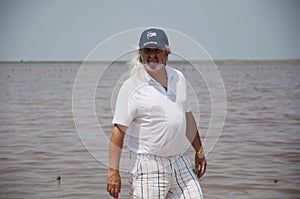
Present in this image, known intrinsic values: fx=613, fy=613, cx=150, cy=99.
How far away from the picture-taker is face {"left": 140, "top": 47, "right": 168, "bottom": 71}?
405 cm

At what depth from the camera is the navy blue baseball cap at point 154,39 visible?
13.1 ft

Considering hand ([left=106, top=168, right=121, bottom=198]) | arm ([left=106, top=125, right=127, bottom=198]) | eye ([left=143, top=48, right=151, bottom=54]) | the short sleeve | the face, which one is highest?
eye ([left=143, top=48, right=151, bottom=54])

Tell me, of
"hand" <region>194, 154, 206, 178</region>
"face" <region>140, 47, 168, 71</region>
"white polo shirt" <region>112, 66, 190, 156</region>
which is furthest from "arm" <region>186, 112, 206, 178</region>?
"face" <region>140, 47, 168, 71</region>

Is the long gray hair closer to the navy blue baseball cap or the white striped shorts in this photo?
the navy blue baseball cap

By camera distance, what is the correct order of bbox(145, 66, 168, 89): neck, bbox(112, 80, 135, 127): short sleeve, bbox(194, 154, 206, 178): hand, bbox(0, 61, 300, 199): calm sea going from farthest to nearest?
bbox(0, 61, 300, 199): calm sea, bbox(194, 154, 206, 178): hand, bbox(145, 66, 168, 89): neck, bbox(112, 80, 135, 127): short sleeve

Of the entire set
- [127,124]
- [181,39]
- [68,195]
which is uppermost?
[181,39]

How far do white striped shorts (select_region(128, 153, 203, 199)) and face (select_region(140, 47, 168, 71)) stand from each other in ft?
1.95

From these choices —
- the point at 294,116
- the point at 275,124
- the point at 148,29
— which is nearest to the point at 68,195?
the point at 148,29

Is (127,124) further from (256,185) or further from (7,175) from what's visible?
(7,175)

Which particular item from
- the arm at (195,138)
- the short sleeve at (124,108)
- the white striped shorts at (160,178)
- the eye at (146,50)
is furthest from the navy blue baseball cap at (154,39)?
the white striped shorts at (160,178)

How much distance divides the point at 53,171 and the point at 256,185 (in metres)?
2.68

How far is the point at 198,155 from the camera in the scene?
440 centimetres

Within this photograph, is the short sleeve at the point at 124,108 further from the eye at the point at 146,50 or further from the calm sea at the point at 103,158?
the calm sea at the point at 103,158

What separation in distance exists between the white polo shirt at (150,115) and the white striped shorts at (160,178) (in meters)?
0.06
